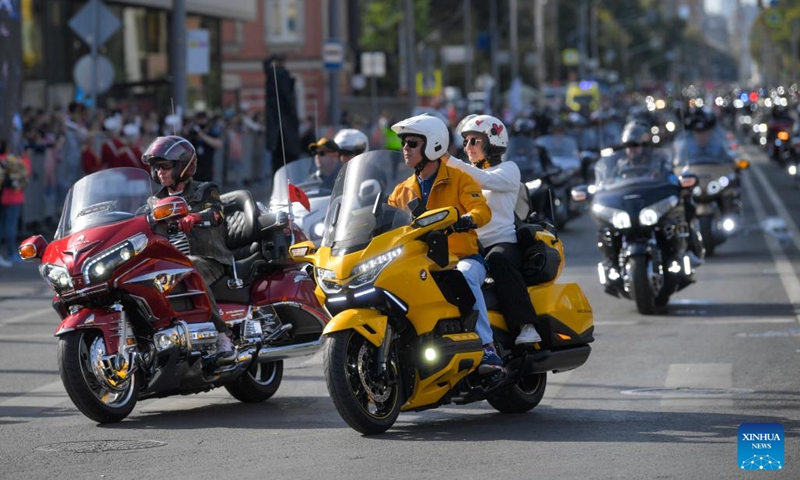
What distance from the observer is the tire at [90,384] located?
30.7 feet

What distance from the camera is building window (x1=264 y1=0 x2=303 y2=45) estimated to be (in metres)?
84.2

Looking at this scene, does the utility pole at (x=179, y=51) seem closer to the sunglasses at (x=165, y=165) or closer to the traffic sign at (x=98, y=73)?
the traffic sign at (x=98, y=73)

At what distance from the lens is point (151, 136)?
3067 centimetres

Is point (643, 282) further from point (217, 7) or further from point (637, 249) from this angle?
point (217, 7)

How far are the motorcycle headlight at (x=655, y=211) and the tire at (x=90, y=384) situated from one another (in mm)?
6849

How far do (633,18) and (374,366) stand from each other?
168 metres

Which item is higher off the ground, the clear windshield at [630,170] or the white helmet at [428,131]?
the white helmet at [428,131]

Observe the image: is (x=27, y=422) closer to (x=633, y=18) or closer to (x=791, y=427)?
(x=791, y=427)

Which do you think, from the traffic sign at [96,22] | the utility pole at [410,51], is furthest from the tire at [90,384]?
the utility pole at [410,51]

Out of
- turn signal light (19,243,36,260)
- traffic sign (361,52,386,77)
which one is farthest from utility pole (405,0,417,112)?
turn signal light (19,243,36,260)

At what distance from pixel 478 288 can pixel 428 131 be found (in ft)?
2.91

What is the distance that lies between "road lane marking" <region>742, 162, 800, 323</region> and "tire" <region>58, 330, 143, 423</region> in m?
6.84

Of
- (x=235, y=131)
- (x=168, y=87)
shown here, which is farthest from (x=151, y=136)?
(x=168, y=87)

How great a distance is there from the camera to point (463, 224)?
29.8 feet
